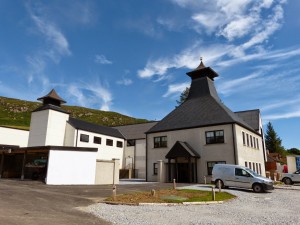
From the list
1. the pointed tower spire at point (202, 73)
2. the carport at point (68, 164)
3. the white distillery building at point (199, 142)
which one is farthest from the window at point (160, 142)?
the pointed tower spire at point (202, 73)

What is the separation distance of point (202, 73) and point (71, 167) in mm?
24145

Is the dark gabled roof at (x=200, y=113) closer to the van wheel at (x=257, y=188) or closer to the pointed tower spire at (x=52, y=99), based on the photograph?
the van wheel at (x=257, y=188)

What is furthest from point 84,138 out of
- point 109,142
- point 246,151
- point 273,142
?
point 273,142

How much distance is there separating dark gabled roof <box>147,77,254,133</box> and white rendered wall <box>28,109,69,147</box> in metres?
14.0

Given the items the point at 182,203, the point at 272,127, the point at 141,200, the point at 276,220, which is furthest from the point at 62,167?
the point at 272,127

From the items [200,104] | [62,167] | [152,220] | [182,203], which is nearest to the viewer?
[152,220]

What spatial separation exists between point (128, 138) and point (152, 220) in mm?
39514

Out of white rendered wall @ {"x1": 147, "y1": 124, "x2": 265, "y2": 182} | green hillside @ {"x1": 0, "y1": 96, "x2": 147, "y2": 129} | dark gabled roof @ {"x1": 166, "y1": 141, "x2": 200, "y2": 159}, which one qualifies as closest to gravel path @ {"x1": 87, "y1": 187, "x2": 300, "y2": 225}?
white rendered wall @ {"x1": 147, "y1": 124, "x2": 265, "y2": 182}

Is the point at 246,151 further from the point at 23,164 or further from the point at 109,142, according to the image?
the point at 23,164

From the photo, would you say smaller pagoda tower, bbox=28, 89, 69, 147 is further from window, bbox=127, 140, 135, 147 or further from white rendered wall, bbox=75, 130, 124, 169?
window, bbox=127, 140, 135, 147

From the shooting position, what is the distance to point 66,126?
40312mm

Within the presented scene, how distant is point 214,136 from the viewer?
3036cm

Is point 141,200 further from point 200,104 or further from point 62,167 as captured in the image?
point 200,104

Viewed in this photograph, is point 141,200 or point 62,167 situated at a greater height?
point 62,167
